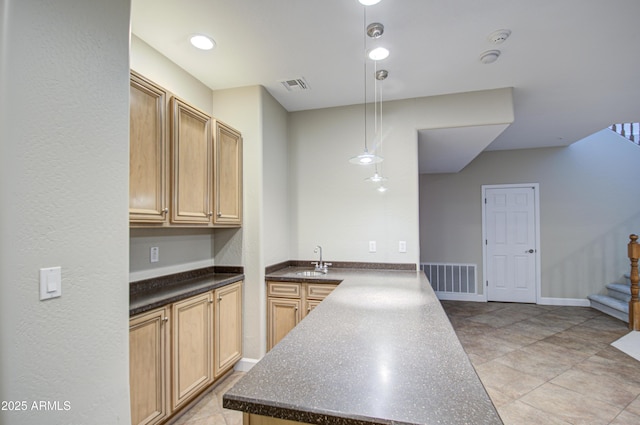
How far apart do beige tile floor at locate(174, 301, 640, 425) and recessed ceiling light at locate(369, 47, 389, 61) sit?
2.84m

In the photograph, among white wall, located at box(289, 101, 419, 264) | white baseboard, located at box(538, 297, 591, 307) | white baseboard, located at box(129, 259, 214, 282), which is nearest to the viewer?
white baseboard, located at box(129, 259, 214, 282)

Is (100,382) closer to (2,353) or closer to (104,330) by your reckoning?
(104,330)

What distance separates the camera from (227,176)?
2793 millimetres

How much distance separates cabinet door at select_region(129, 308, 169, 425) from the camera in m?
1.76

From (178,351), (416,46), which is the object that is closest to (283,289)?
(178,351)

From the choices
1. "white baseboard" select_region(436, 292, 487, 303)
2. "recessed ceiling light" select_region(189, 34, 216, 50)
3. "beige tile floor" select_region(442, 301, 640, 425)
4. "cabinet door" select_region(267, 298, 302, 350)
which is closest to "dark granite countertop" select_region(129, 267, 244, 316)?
"cabinet door" select_region(267, 298, 302, 350)

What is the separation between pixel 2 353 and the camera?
0.98 meters

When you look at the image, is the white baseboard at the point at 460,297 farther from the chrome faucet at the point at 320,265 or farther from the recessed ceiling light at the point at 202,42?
the recessed ceiling light at the point at 202,42

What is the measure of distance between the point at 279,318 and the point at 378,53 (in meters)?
2.48

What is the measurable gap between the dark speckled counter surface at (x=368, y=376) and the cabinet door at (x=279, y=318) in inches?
51.3

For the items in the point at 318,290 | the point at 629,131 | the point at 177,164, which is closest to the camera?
the point at 177,164

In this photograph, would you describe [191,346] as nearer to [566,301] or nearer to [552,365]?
[552,365]


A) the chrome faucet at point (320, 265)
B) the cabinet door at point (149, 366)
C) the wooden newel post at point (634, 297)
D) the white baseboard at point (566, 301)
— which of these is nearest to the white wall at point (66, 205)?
the cabinet door at point (149, 366)

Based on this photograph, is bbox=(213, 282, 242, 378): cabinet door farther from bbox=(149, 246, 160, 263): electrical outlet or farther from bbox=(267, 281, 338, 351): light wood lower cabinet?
bbox=(149, 246, 160, 263): electrical outlet
